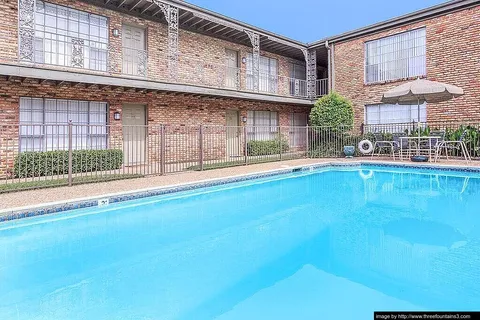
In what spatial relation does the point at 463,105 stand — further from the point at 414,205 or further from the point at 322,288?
the point at 322,288

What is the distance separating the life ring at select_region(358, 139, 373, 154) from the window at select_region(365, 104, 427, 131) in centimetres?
209

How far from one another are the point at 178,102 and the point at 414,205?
10.0 meters

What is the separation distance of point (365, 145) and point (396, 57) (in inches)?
185

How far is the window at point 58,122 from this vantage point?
1009cm

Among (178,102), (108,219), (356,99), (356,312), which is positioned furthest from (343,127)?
(356,312)

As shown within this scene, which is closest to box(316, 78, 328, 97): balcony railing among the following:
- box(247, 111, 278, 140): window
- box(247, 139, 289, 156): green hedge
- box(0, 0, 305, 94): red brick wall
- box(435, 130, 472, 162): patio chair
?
box(247, 111, 278, 140): window

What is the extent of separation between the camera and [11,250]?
4.41 m

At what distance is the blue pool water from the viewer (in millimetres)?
2973

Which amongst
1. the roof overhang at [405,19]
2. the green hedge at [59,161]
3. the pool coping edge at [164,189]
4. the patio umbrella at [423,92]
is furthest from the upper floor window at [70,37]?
the roof overhang at [405,19]

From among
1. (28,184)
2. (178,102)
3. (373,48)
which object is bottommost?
(28,184)

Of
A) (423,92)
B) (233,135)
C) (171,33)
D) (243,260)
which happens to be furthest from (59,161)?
(423,92)

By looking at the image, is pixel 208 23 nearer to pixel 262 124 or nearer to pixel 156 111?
pixel 156 111

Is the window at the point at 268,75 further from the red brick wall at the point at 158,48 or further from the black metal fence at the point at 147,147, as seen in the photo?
the black metal fence at the point at 147,147

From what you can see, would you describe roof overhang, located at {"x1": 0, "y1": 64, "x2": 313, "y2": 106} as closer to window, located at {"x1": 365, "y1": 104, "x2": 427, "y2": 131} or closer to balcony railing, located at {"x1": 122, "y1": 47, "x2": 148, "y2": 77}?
balcony railing, located at {"x1": 122, "y1": 47, "x2": 148, "y2": 77}
